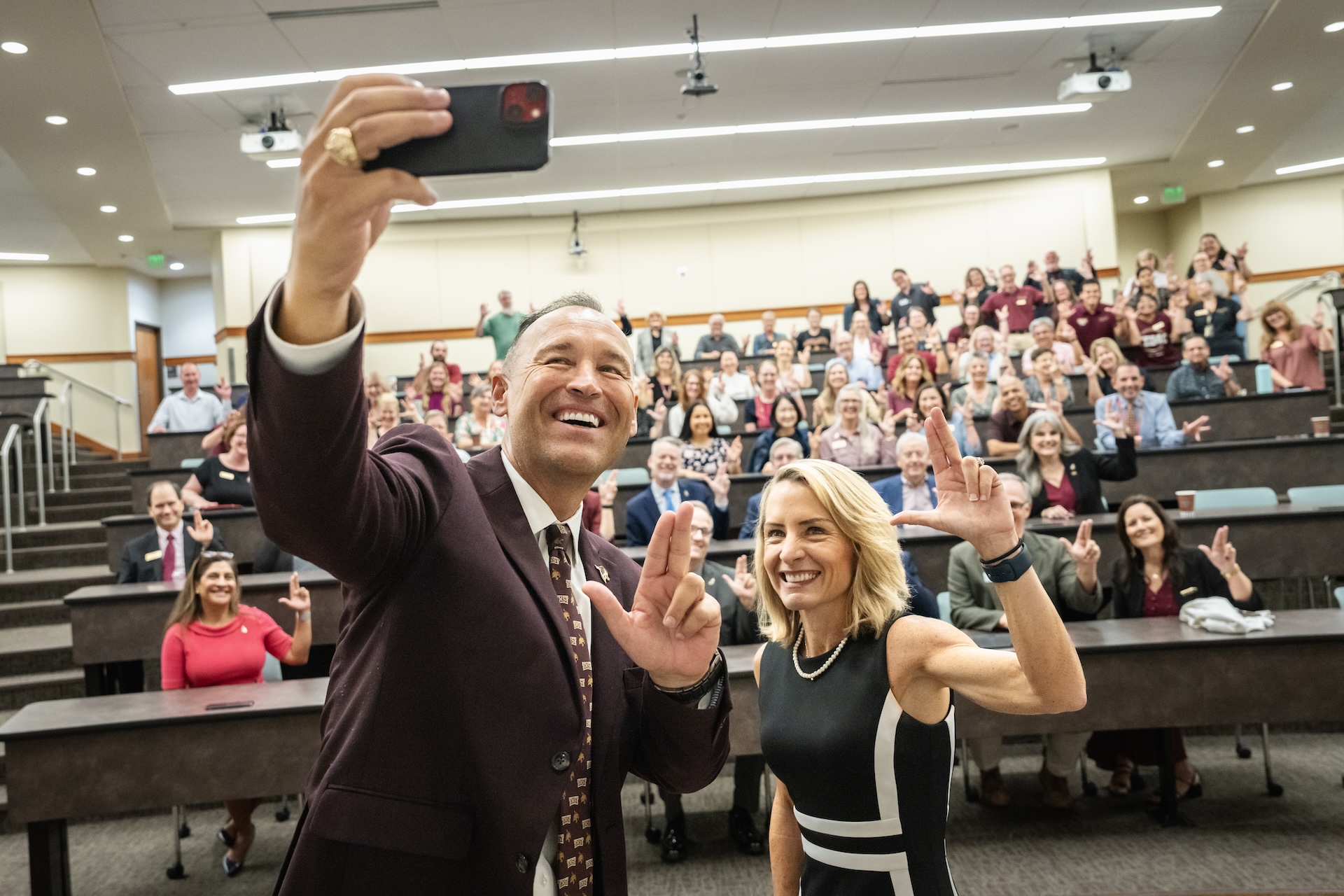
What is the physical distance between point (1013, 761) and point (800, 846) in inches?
119

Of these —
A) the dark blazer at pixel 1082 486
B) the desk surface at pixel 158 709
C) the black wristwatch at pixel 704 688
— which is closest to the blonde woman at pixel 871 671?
the black wristwatch at pixel 704 688

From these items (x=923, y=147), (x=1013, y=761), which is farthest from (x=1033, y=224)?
→ (x=1013, y=761)

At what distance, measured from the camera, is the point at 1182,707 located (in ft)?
10.9

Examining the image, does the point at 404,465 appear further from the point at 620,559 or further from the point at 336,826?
the point at 620,559

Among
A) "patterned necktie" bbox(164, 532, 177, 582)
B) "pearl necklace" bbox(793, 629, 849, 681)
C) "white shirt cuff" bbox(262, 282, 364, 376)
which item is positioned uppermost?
"white shirt cuff" bbox(262, 282, 364, 376)

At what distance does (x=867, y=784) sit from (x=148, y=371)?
48.3ft

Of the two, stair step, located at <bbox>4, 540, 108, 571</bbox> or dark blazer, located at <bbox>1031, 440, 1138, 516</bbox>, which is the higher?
dark blazer, located at <bbox>1031, 440, 1138, 516</bbox>

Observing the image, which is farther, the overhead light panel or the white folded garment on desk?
the overhead light panel

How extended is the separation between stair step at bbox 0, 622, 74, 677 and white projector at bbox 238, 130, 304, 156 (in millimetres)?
4210

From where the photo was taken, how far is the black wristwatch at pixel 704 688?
116 centimetres

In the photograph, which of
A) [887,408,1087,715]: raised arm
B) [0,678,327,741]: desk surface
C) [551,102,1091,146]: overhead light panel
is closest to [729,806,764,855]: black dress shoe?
[0,678,327,741]: desk surface

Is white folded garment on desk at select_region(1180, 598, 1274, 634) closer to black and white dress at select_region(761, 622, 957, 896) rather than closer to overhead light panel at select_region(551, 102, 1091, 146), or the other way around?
black and white dress at select_region(761, 622, 957, 896)

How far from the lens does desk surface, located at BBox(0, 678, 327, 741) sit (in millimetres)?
3012

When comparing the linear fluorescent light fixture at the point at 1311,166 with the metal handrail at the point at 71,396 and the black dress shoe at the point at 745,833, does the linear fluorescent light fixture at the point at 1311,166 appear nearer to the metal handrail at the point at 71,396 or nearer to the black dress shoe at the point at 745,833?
the black dress shoe at the point at 745,833
